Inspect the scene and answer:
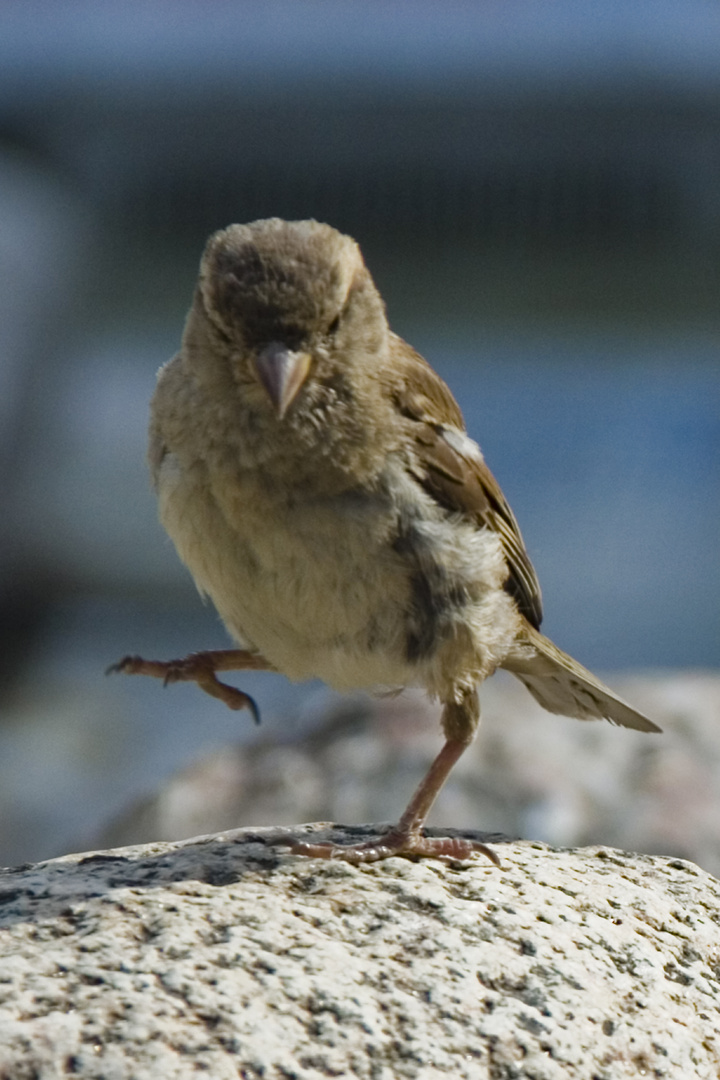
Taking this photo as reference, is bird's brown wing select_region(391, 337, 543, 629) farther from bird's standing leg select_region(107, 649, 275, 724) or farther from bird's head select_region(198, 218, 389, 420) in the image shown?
bird's standing leg select_region(107, 649, 275, 724)

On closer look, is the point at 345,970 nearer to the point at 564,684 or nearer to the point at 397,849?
the point at 397,849

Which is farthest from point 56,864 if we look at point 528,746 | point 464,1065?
point 528,746

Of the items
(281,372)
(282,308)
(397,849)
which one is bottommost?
(397,849)

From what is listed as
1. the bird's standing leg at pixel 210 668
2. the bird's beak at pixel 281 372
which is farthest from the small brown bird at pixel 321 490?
the bird's standing leg at pixel 210 668

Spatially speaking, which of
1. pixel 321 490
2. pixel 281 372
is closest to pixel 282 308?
pixel 281 372

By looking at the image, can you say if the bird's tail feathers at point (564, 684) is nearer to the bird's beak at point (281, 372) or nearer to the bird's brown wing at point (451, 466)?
the bird's brown wing at point (451, 466)

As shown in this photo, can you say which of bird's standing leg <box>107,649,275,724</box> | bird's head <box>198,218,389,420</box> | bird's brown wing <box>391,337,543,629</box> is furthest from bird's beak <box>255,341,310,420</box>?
bird's standing leg <box>107,649,275,724</box>
